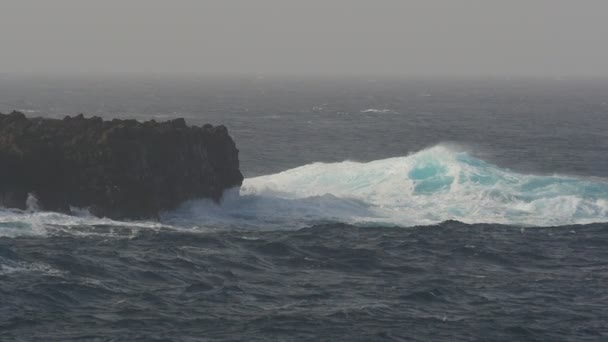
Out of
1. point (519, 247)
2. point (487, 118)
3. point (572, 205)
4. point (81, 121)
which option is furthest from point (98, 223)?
point (487, 118)

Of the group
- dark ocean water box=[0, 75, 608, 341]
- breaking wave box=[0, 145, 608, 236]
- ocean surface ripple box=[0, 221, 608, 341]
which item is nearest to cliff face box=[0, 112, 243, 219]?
breaking wave box=[0, 145, 608, 236]

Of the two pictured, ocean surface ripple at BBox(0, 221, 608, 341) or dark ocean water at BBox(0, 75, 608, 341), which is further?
dark ocean water at BBox(0, 75, 608, 341)

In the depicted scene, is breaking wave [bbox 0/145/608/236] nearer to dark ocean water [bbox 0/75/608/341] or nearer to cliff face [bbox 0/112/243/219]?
dark ocean water [bbox 0/75/608/341]

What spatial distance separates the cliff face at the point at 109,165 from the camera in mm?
55688

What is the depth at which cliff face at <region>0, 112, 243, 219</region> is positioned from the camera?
55688mm

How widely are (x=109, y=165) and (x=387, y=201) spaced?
1986cm

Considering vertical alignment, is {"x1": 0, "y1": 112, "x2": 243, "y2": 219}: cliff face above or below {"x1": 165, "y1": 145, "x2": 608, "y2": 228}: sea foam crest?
above

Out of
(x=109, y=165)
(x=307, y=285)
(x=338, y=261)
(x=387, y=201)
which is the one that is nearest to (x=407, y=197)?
(x=387, y=201)

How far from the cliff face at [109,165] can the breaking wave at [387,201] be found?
1.24 m

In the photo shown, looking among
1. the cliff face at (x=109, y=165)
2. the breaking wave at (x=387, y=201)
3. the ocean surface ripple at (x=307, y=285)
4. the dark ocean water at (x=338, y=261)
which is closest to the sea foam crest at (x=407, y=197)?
the breaking wave at (x=387, y=201)

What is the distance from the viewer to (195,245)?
50.5 m

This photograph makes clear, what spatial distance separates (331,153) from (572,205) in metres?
38.0

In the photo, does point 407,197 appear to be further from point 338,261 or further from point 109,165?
point 109,165

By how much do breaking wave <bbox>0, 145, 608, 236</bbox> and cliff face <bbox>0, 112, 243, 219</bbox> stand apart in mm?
1238
